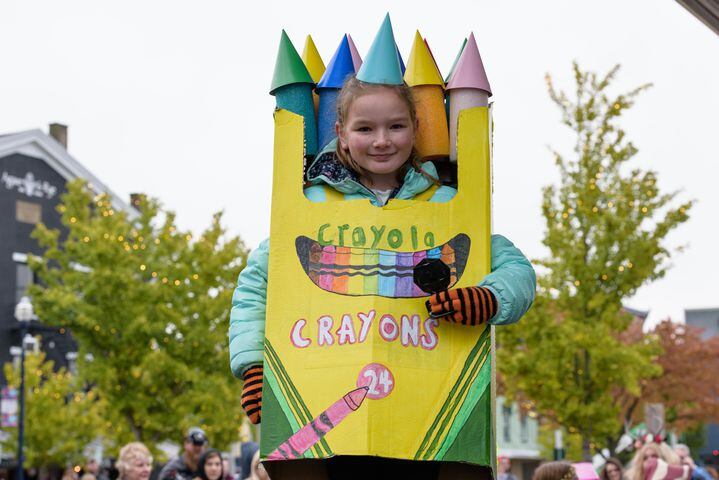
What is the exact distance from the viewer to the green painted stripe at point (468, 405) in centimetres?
385

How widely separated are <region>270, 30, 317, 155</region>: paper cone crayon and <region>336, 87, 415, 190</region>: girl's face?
243 millimetres

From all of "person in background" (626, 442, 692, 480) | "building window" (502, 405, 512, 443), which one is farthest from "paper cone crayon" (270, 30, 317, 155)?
"building window" (502, 405, 512, 443)

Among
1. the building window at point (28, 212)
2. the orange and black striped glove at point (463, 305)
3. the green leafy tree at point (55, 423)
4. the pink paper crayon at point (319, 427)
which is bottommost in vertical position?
the pink paper crayon at point (319, 427)

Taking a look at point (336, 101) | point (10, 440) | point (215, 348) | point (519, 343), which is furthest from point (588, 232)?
point (10, 440)

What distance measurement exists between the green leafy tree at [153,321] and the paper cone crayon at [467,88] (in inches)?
1015

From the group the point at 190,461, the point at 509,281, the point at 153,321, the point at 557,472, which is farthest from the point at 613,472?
the point at 153,321

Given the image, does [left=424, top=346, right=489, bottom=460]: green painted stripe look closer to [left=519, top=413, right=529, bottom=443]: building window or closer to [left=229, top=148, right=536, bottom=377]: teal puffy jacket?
[left=229, top=148, right=536, bottom=377]: teal puffy jacket

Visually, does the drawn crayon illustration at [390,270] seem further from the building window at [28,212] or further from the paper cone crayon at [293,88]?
the building window at [28,212]

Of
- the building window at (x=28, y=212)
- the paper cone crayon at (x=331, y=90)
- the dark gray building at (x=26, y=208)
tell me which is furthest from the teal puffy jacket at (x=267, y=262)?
the building window at (x=28, y=212)

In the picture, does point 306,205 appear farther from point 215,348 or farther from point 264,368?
point 215,348

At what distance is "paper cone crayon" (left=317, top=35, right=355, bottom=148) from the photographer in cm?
450

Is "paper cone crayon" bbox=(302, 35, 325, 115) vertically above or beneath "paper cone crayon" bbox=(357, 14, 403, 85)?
above

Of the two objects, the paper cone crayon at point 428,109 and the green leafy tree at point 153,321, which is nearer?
the paper cone crayon at point 428,109

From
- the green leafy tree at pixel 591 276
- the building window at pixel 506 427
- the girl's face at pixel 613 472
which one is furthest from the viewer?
the building window at pixel 506 427
